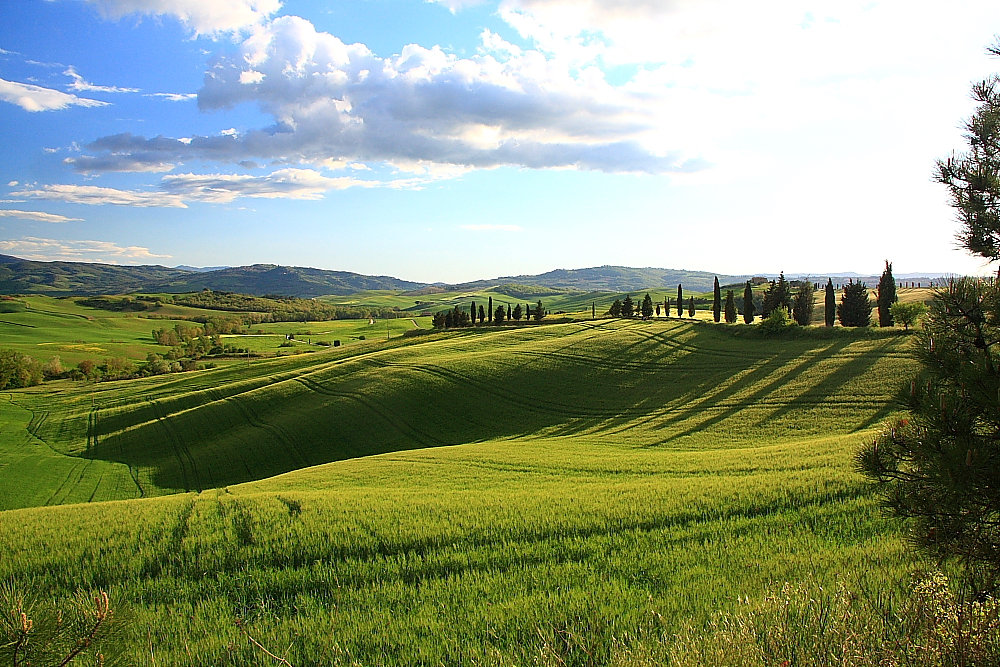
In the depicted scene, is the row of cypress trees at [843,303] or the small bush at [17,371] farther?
the small bush at [17,371]

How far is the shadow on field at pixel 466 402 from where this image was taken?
37281 mm

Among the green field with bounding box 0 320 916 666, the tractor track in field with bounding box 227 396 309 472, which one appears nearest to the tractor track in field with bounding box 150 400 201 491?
the green field with bounding box 0 320 916 666

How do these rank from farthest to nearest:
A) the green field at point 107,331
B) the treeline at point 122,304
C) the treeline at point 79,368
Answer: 1. the treeline at point 122,304
2. the green field at point 107,331
3. the treeline at point 79,368

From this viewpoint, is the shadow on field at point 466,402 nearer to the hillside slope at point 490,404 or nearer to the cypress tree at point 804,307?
the hillside slope at point 490,404

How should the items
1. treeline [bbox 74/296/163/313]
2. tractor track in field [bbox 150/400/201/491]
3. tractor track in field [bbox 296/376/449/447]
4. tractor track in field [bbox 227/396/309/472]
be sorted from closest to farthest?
tractor track in field [bbox 150/400/201/491], tractor track in field [bbox 296/376/449/447], tractor track in field [bbox 227/396/309/472], treeline [bbox 74/296/163/313]

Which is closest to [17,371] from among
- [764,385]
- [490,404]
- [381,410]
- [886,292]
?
[381,410]

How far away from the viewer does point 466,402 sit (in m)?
43.9

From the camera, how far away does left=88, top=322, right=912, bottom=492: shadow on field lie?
122 feet

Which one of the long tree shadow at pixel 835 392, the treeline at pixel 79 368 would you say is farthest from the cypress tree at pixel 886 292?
the treeline at pixel 79 368

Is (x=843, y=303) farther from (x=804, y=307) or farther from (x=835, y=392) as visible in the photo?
(x=835, y=392)

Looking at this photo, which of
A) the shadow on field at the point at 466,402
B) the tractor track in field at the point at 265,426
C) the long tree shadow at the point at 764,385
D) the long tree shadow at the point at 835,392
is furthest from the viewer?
the tractor track in field at the point at 265,426

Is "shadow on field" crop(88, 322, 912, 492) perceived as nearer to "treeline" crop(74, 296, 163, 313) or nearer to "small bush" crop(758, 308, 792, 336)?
"small bush" crop(758, 308, 792, 336)

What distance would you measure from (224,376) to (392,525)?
67.6 metres

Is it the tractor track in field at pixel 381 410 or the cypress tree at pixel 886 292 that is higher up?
the cypress tree at pixel 886 292
